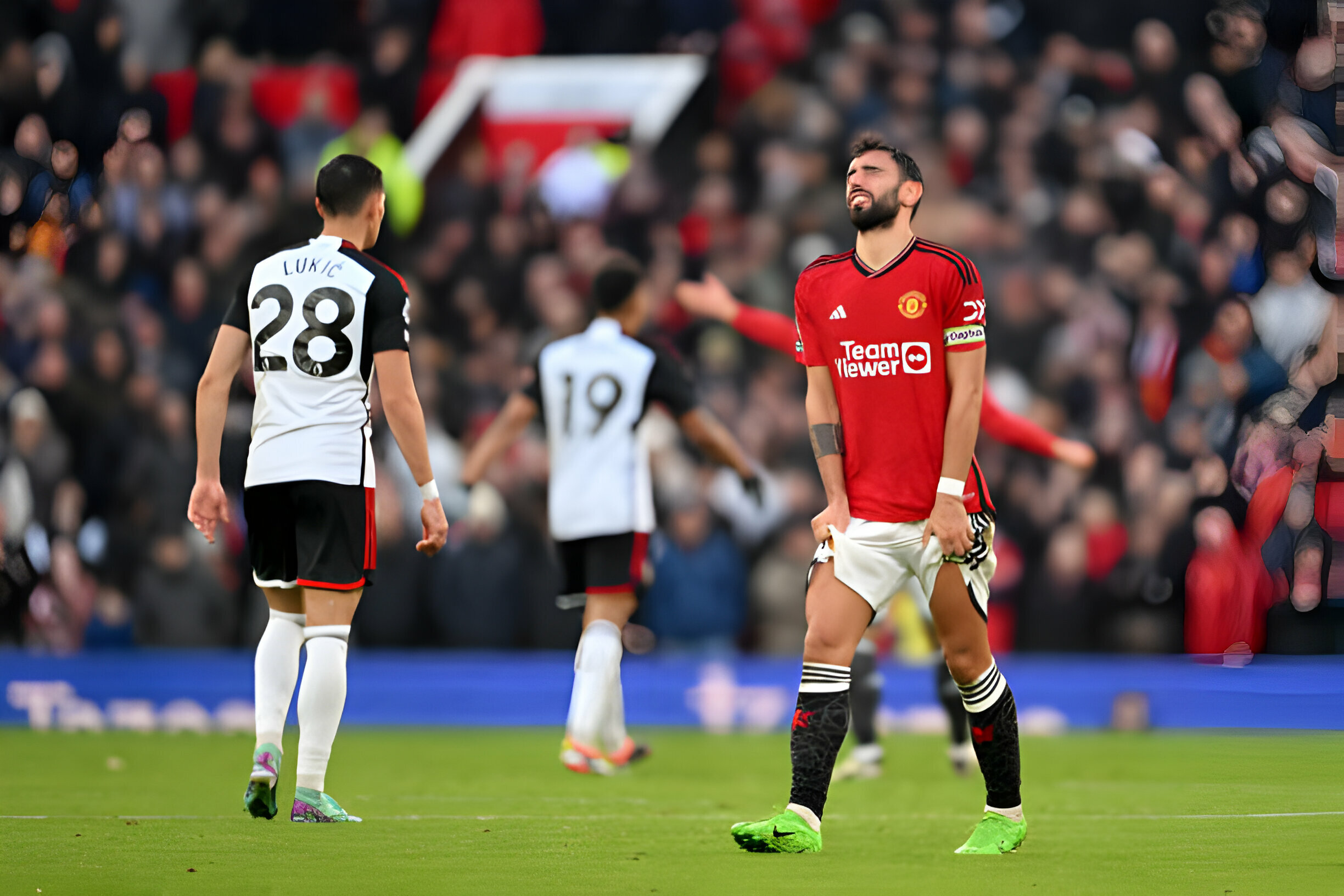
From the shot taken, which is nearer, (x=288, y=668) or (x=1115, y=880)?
(x=1115, y=880)

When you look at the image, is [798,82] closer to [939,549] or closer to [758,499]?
[758,499]

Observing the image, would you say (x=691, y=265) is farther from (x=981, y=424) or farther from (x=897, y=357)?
(x=897, y=357)

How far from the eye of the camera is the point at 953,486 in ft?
18.6

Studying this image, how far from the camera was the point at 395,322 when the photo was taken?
21.3 ft

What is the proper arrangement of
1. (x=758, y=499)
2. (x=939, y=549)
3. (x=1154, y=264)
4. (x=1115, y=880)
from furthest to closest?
1. (x=1154, y=264)
2. (x=758, y=499)
3. (x=939, y=549)
4. (x=1115, y=880)

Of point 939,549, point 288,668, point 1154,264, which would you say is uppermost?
point 1154,264

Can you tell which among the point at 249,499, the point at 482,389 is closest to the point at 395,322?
the point at 249,499

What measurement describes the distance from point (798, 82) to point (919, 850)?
1115 cm

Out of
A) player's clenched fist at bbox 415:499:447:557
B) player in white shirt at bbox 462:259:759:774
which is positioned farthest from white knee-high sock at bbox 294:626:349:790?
player in white shirt at bbox 462:259:759:774

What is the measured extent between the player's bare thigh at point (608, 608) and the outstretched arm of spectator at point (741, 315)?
5.21ft

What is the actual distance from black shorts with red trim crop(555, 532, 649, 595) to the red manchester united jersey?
342 cm

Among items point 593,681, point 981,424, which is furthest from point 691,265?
point 593,681

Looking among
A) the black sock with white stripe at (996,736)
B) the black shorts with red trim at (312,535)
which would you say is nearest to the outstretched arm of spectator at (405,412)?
the black shorts with red trim at (312,535)

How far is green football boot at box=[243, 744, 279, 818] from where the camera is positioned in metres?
6.34
